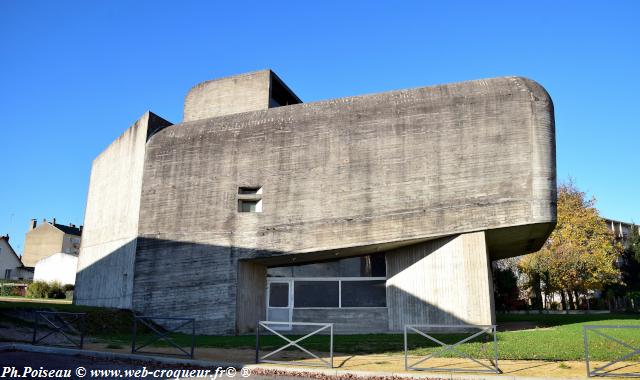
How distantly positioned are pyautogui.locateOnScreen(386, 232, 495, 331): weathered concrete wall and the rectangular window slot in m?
6.53

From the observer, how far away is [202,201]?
21875mm

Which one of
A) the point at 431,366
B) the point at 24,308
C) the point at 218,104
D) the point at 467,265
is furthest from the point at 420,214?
the point at 24,308

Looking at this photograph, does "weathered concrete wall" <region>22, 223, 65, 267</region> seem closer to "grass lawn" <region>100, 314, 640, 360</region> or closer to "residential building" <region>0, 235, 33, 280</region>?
"residential building" <region>0, 235, 33, 280</region>

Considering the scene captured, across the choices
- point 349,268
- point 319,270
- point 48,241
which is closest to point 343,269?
point 349,268

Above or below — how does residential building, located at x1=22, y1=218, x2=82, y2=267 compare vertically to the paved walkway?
above

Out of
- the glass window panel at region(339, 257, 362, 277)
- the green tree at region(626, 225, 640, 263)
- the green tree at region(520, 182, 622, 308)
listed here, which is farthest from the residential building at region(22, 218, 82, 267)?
the green tree at region(626, 225, 640, 263)

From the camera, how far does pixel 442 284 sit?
19.0 metres

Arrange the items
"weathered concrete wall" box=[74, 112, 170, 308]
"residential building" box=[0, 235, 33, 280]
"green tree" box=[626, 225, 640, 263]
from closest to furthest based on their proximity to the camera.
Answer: "weathered concrete wall" box=[74, 112, 170, 308]
"green tree" box=[626, 225, 640, 263]
"residential building" box=[0, 235, 33, 280]

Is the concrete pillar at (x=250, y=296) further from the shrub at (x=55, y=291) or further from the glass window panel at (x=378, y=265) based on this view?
the shrub at (x=55, y=291)

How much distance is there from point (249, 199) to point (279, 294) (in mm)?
4629

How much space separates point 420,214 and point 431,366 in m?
9.24

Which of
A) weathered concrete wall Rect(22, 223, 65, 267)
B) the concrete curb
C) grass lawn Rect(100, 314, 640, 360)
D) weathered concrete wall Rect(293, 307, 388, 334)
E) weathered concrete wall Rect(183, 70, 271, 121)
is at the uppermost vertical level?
weathered concrete wall Rect(183, 70, 271, 121)

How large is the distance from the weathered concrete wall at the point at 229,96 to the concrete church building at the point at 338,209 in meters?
2.62

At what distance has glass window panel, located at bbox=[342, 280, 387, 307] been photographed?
2080 cm
